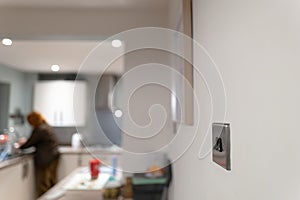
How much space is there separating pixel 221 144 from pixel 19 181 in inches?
71.6

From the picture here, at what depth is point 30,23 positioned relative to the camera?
1689mm

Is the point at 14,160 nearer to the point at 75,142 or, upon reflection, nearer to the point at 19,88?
the point at 19,88

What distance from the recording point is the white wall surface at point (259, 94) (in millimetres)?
303

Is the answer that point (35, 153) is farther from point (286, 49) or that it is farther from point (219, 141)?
point (286, 49)

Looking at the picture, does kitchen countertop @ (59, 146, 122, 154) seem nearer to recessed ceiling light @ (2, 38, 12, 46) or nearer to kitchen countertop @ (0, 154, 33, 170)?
kitchen countertop @ (0, 154, 33, 170)

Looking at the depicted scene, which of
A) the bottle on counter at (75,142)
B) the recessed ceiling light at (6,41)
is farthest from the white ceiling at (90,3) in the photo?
the bottle on counter at (75,142)

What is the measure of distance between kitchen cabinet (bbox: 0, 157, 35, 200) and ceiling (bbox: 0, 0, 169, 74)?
826 mm

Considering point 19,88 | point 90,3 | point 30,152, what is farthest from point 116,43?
point 19,88

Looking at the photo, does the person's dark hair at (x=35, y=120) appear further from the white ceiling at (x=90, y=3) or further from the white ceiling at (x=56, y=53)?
the white ceiling at (x=90, y=3)

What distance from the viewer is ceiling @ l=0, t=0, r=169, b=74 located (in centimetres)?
161

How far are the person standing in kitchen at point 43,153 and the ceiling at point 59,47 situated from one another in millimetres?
615

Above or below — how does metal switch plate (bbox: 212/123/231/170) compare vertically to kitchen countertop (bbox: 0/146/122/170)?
above

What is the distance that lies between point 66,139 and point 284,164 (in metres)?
3.76

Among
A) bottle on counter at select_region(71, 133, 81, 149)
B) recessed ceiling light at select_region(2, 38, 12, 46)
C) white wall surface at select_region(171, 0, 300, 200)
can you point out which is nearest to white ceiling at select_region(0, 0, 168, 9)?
recessed ceiling light at select_region(2, 38, 12, 46)
